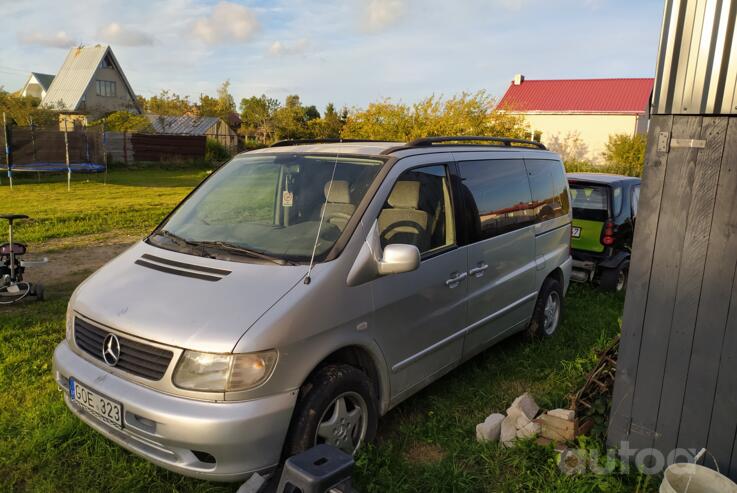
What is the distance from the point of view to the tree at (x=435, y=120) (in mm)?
14938

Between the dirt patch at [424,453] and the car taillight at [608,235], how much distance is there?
16.0 feet

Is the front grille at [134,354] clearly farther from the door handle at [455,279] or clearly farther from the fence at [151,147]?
the fence at [151,147]

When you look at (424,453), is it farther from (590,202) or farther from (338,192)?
(590,202)

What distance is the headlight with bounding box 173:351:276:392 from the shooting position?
252 cm

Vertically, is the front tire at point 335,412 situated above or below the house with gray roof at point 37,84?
below

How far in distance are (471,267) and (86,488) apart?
281 centimetres

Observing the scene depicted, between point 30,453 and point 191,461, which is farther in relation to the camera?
point 30,453

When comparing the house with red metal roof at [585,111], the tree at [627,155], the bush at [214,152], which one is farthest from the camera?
the house with red metal roof at [585,111]

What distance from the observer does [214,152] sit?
30.1 meters

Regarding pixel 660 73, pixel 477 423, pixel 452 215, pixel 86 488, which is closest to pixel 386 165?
pixel 452 215

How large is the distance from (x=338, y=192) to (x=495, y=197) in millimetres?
1574

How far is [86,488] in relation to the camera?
2.98 m

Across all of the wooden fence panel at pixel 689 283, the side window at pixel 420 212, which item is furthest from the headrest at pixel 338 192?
the wooden fence panel at pixel 689 283

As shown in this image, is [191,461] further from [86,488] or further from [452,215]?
[452,215]
